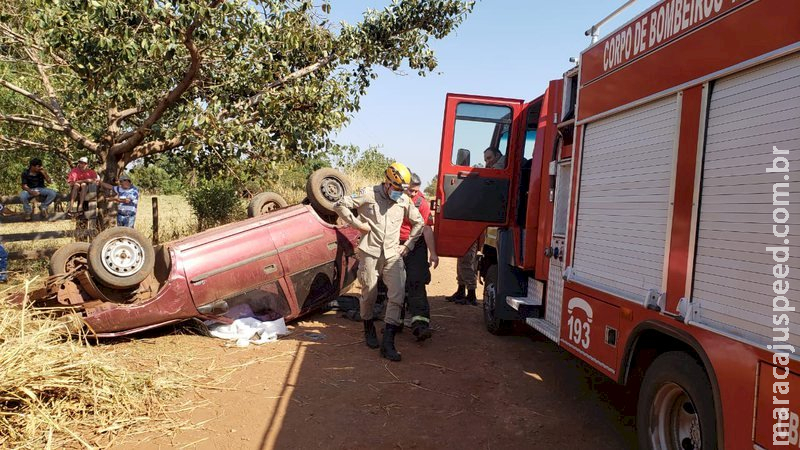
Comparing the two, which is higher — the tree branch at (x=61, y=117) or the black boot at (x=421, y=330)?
the tree branch at (x=61, y=117)

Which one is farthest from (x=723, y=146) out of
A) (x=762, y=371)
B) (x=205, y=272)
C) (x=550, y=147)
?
(x=205, y=272)

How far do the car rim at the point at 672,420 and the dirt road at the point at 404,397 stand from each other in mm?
747

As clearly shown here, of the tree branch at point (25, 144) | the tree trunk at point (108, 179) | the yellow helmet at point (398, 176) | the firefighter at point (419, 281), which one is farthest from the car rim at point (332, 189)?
the tree branch at point (25, 144)

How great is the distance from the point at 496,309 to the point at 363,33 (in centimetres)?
656

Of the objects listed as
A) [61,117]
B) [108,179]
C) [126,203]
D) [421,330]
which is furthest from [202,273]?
[61,117]

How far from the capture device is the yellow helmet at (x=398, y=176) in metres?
5.59

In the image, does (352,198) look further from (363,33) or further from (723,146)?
(363,33)

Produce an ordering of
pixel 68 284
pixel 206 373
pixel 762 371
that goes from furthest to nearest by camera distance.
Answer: pixel 68 284 → pixel 206 373 → pixel 762 371

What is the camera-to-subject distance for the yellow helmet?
5.59m

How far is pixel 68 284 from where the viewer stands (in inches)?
218

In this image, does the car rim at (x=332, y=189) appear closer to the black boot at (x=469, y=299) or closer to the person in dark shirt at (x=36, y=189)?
the black boot at (x=469, y=299)

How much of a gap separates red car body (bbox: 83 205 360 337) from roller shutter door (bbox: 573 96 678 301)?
3346 millimetres

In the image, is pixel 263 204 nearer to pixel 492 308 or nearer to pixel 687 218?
pixel 492 308

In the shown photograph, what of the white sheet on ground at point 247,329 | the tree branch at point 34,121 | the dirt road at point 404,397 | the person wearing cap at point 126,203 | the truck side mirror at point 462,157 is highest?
the tree branch at point 34,121
